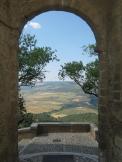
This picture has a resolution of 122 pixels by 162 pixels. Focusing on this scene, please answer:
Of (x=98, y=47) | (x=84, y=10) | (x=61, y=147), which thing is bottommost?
(x=61, y=147)

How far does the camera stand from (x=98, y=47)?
7484mm

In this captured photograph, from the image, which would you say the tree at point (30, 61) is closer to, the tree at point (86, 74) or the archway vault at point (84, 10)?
the tree at point (86, 74)

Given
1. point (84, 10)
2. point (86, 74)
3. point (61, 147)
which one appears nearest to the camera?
point (84, 10)

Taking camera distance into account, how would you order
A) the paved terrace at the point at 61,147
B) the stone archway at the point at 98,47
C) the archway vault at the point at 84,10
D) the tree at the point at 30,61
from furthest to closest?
the tree at the point at 30,61, the paved terrace at the point at 61,147, the archway vault at the point at 84,10, the stone archway at the point at 98,47

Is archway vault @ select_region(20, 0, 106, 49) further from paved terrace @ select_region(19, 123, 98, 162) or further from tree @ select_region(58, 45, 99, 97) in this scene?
tree @ select_region(58, 45, 99, 97)

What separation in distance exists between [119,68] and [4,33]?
7.93 feet

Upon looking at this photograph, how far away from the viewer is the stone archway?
22.2ft

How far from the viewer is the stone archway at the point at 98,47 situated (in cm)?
676

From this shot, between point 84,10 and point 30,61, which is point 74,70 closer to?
point 30,61

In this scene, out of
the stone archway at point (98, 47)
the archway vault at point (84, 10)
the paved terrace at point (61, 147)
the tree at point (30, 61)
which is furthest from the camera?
the tree at point (30, 61)

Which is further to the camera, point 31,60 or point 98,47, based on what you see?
point 31,60

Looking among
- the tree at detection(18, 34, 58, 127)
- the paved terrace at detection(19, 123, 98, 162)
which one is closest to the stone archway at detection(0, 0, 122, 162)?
the paved terrace at detection(19, 123, 98, 162)

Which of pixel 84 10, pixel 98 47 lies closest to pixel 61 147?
pixel 98 47

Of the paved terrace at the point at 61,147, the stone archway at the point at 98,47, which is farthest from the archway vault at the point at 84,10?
the paved terrace at the point at 61,147
